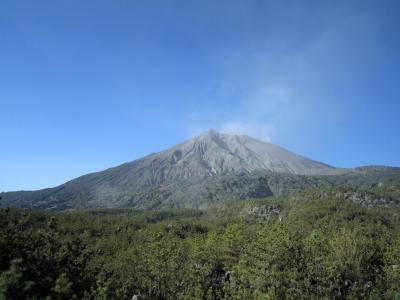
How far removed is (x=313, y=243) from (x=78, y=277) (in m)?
24.1

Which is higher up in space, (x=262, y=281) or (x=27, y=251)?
(x=27, y=251)

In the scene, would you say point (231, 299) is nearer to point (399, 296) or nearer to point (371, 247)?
point (399, 296)

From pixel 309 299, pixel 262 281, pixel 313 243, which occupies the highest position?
pixel 313 243

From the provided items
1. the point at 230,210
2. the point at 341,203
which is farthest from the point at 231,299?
the point at 230,210

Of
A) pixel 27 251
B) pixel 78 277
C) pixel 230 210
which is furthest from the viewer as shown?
pixel 230 210

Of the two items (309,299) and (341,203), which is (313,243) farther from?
(341,203)

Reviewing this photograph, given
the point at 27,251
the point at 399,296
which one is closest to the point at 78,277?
the point at 27,251

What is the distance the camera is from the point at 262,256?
106 ft

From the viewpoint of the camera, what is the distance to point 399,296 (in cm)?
2789

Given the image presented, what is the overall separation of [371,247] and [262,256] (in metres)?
25.8

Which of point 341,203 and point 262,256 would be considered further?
point 341,203

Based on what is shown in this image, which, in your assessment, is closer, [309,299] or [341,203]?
[309,299]

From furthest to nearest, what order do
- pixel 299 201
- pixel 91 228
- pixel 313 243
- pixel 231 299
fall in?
pixel 299 201, pixel 91 228, pixel 313 243, pixel 231 299

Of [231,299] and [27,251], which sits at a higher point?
[27,251]
